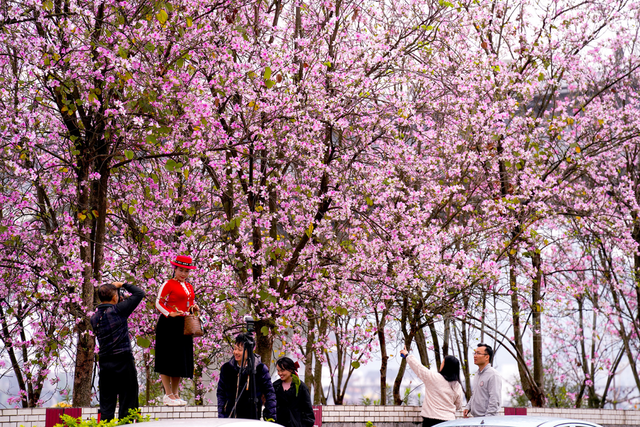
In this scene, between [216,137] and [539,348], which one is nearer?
[216,137]

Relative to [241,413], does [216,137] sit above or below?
above

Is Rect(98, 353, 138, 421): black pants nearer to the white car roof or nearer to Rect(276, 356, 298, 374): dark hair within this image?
Rect(276, 356, 298, 374): dark hair

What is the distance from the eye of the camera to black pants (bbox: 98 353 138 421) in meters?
7.69

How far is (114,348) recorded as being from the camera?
7719 millimetres

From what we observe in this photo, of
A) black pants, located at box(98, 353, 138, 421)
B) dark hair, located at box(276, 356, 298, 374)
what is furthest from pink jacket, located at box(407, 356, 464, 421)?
black pants, located at box(98, 353, 138, 421)

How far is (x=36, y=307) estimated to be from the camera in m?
12.1

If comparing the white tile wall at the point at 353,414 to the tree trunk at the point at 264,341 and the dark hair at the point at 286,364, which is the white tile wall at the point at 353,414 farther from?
the dark hair at the point at 286,364

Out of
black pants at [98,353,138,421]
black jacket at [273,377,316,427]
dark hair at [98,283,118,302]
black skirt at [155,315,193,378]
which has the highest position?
dark hair at [98,283,118,302]

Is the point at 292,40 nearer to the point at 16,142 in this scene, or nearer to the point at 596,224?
the point at 16,142

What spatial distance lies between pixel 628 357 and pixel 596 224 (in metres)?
5.58

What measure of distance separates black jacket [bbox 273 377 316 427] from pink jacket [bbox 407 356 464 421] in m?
1.75

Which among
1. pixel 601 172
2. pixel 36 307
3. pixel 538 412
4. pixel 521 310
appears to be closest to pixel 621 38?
pixel 601 172

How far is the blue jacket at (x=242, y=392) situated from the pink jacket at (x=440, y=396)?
2.51 metres

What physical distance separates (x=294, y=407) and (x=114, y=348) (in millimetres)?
2432
